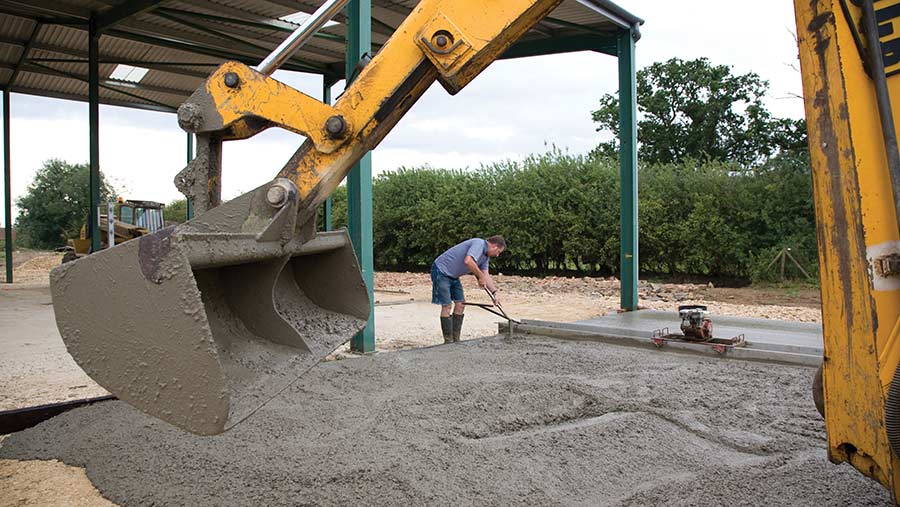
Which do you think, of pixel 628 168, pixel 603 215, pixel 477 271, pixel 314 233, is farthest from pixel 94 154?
pixel 314 233

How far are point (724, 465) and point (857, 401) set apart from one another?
1302 millimetres

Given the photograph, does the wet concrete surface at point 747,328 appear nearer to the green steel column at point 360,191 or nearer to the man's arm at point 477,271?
the man's arm at point 477,271

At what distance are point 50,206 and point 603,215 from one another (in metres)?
28.9

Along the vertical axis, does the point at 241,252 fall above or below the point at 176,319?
above

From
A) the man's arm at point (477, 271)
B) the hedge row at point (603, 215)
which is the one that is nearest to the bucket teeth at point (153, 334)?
the man's arm at point (477, 271)

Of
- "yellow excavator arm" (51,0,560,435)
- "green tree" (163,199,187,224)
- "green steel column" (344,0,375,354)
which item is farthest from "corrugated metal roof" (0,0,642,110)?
"green tree" (163,199,187,224)

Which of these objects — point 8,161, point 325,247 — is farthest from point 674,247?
point 8,161

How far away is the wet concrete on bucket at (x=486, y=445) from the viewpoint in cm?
285

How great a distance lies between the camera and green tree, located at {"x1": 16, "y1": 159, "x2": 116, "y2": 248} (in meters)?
33.2

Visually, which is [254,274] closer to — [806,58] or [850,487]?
[806,58]

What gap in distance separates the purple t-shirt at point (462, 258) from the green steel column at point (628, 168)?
242 centimetres

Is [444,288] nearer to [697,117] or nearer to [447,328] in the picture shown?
[447,328]

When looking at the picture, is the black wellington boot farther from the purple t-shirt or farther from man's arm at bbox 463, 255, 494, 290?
man's arm at bbox 463, 255, 494, 290

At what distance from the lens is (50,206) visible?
33250mm
